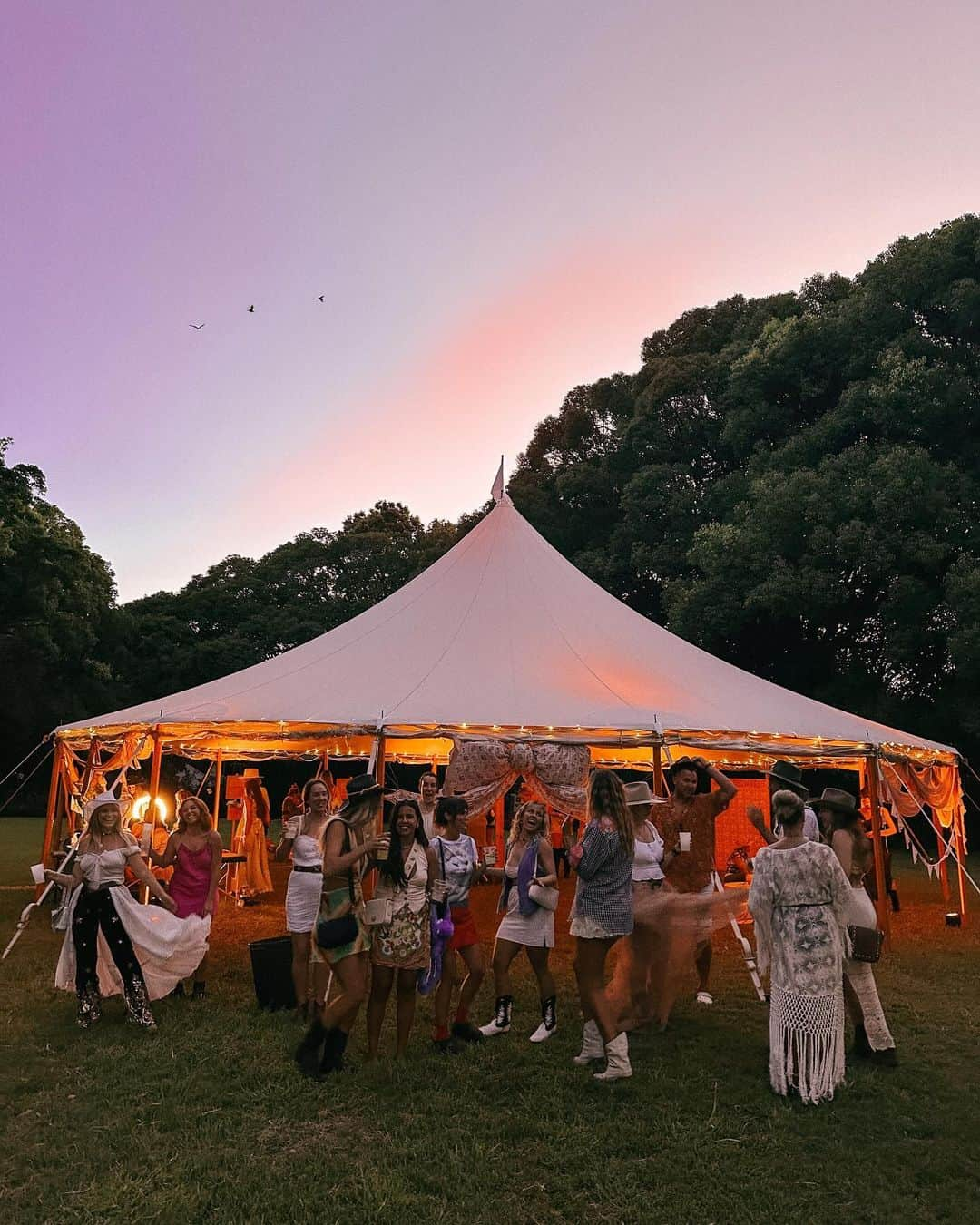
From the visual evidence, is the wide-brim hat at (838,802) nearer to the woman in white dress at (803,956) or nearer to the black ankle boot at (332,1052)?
the woman in white dress at (803,956)

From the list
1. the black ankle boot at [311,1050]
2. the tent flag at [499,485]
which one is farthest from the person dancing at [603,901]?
the tent flag at [499,485]

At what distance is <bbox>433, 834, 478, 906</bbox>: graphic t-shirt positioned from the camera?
5316 millimetres

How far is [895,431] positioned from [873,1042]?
1513 cm

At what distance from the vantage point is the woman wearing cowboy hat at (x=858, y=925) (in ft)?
16.6

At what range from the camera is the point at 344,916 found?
15.4 ft

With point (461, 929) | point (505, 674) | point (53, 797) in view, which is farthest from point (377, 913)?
point (53, 797)

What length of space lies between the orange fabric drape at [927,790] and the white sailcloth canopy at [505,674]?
40 centimetres

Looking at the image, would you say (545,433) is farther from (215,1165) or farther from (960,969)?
(215,1165)

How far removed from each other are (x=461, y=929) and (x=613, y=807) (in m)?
1.26

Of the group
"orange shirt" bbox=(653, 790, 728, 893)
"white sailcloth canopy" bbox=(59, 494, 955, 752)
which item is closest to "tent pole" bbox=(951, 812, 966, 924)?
"white sailcloth canopy" bbox=(59, 494, 955, 752)

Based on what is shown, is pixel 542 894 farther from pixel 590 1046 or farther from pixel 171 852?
pixel 171 852

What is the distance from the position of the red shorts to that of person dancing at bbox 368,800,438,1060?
48cm

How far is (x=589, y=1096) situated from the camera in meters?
4.55

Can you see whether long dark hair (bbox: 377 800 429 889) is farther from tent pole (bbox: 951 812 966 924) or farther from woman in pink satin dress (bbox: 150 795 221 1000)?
tent pole (bbox: 951 812 966 924)
